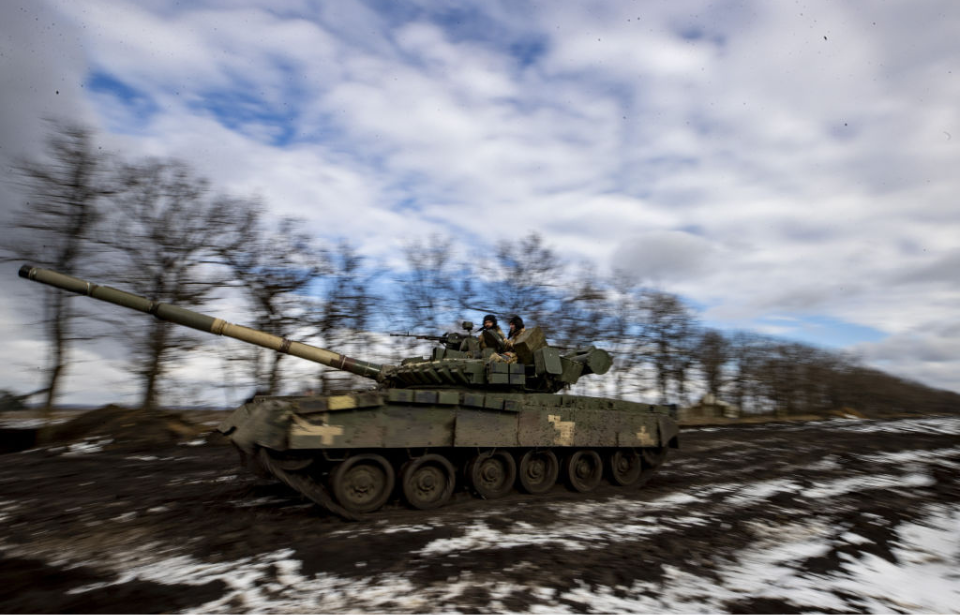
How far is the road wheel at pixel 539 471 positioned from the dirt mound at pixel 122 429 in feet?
36.4

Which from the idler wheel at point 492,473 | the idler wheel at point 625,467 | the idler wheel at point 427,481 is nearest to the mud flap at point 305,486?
the idler wheel at point 427,481

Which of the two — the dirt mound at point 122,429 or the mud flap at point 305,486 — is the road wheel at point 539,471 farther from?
the dirt mound at point 122,429

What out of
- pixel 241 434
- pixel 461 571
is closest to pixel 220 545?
pixel 241 434

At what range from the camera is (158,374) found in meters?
16.1

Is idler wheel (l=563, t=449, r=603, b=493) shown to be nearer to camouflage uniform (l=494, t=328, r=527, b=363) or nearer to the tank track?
the tank track

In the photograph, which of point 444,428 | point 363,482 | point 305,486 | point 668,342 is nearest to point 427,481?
point 444,428

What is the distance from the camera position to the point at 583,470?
396 inches

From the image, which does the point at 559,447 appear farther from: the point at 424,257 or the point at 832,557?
the point at 424,257

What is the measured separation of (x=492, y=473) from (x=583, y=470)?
6.53ft

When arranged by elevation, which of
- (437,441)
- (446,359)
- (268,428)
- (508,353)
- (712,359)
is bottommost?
(437,441)

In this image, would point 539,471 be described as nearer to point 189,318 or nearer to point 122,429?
point 189,318

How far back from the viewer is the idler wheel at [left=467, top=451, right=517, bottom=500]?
8.68m

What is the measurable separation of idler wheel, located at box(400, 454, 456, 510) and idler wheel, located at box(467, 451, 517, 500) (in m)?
0.43

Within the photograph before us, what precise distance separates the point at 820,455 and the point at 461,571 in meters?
14.5
